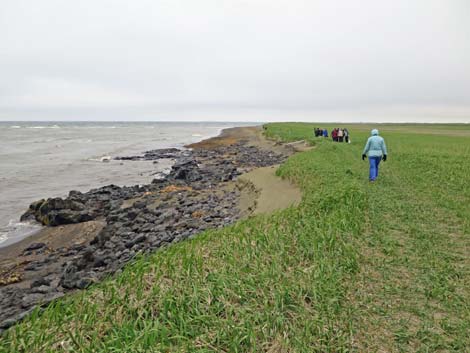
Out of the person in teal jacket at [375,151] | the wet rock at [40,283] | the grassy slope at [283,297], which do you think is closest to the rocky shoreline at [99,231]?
the wet rock at [40,283]

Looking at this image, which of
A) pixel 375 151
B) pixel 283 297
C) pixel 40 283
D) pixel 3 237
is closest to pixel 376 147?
pixel 375 151

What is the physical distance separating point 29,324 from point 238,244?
3.13 meters

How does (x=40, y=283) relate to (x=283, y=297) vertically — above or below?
below

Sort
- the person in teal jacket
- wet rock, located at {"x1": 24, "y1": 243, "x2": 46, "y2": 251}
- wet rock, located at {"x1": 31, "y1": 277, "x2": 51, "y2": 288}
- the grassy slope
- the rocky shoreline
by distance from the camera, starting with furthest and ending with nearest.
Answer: the person in teal jacket < wet rock, located at {"x1": 24, "y1": 243, "x2": 46, "y2": 251} < wet rock, located at {"x1": 31, "y1": 277, "x2": 51, "y2": 288} < the rocky shoreline < the grassy slope

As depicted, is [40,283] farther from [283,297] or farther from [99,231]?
[283,297]

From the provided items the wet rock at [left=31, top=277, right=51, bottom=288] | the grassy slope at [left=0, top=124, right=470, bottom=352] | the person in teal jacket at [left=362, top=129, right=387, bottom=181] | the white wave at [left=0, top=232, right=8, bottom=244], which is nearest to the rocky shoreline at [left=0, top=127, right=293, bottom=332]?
the wet rock at [left=31, top=277, right=51, bottom=288]

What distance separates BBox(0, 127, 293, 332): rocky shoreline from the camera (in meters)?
7.11

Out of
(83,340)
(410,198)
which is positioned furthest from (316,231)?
(410,198)

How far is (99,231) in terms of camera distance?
11.4 metres

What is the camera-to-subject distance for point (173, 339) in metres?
3.35

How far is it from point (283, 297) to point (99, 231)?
9.32 m

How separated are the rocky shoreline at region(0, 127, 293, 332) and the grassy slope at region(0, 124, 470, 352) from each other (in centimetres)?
190

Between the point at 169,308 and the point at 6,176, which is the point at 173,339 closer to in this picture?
the point at 169,308

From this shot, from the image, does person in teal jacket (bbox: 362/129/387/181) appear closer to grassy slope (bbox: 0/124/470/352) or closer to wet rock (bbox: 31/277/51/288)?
grassy slope (bbox: 0/124/470/352)
